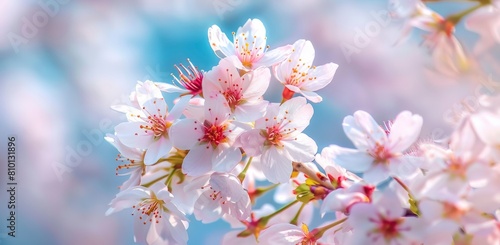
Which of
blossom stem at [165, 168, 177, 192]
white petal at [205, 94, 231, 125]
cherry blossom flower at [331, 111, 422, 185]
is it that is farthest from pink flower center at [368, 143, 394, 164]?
blossom stem at [165, 168, 177, 192]

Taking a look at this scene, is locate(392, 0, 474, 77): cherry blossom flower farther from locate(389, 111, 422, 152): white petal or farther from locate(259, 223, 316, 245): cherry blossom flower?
locate(259, 223, 316, 245): cherry blossom flower

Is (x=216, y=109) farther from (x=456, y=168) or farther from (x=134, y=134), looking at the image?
(x=456, y=168)

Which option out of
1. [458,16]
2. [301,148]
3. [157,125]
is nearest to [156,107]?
[157,125]

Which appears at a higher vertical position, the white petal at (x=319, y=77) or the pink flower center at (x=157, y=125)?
the white petal at (x=319, y=77)

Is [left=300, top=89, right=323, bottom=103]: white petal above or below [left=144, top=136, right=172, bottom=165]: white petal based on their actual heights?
above

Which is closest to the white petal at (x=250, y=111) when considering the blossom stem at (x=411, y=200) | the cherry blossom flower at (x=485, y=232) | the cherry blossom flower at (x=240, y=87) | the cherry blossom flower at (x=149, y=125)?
the cherry blossom flower at (x=240, y=87)

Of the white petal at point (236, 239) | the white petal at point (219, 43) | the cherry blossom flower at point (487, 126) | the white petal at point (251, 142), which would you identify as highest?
the white petal at point (219, 43)

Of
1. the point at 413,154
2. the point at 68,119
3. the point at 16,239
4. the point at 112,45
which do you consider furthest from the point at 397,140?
the point at 112,45

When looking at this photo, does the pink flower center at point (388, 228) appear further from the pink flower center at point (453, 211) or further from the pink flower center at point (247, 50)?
the pink flower center at point (247, 50)
